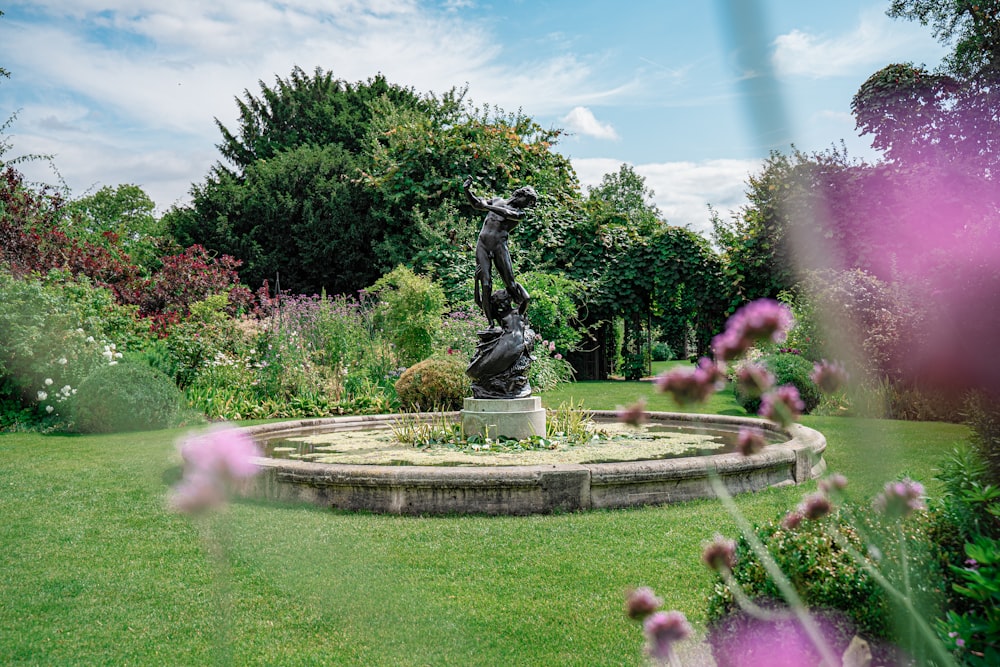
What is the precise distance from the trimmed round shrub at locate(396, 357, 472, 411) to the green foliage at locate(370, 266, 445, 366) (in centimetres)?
216

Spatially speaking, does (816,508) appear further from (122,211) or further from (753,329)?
(122,211)

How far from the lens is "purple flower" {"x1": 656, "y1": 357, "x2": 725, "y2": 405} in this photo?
1.18 metres

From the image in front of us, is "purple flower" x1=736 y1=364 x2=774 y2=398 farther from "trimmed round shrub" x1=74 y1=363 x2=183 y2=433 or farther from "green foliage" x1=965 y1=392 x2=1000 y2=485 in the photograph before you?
"trimmed round shrub" x1=74 y1=363 x2=183 y2=433

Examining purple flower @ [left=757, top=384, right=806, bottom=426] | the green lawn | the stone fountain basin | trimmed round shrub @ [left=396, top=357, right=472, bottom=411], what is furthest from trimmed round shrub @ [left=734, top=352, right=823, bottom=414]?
purple flower @ [left=757, top=384, right=806, bottom=426]

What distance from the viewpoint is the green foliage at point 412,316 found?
12.8 m

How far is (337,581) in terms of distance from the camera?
3.70 meters

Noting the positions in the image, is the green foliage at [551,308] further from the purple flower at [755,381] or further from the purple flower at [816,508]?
the purple flower at [755,381]

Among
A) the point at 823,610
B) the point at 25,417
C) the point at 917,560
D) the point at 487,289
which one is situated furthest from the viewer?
the point at 25,417

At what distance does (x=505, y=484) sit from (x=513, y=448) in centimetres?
181

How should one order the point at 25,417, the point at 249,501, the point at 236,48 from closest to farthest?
1. the point at 249,501
2. the point at 236,48
3. the point at 25,417

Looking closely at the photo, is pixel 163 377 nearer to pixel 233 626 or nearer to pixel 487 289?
pixel 487 289

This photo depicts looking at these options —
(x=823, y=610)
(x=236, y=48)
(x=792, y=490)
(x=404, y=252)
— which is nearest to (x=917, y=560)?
(x=823, y=610)

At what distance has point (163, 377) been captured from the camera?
34.1 feet

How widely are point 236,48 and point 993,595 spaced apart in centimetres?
718
